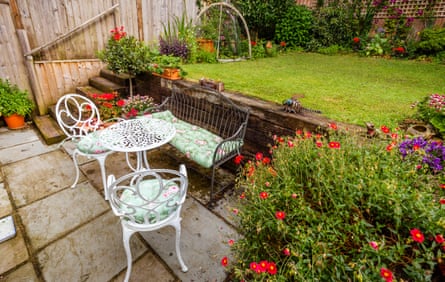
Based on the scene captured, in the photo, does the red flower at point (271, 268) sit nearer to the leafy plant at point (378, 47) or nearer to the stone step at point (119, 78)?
the stone step at point (119, 78)

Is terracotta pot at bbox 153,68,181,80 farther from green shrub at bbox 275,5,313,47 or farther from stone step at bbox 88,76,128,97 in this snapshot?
green shrub at bbox 275,5,313,47

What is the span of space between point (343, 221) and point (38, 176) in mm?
2924

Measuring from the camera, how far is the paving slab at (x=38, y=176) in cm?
220

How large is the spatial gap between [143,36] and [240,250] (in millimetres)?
4951

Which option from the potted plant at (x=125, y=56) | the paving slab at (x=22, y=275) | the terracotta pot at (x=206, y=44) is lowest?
the paving slab at (x=22, y=275)

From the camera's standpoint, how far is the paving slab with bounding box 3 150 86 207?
2.20 metres

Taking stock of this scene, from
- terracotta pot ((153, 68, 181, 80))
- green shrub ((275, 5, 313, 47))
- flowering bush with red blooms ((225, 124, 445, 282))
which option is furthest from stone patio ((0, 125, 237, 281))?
green shrub ((275, 5, 313, 47))

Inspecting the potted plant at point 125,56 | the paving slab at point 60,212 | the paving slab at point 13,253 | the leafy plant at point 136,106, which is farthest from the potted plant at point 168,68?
the paving slab at point 13,253

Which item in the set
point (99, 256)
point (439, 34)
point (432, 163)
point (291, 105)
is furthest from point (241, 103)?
point (439, 34)

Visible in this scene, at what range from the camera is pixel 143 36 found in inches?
190

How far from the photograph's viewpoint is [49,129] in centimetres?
339

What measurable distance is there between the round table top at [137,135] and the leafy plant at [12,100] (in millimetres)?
2353

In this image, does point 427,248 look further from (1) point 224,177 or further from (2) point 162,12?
(2) point 162,12

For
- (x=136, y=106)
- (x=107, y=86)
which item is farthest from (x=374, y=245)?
(x=107, y=86)
